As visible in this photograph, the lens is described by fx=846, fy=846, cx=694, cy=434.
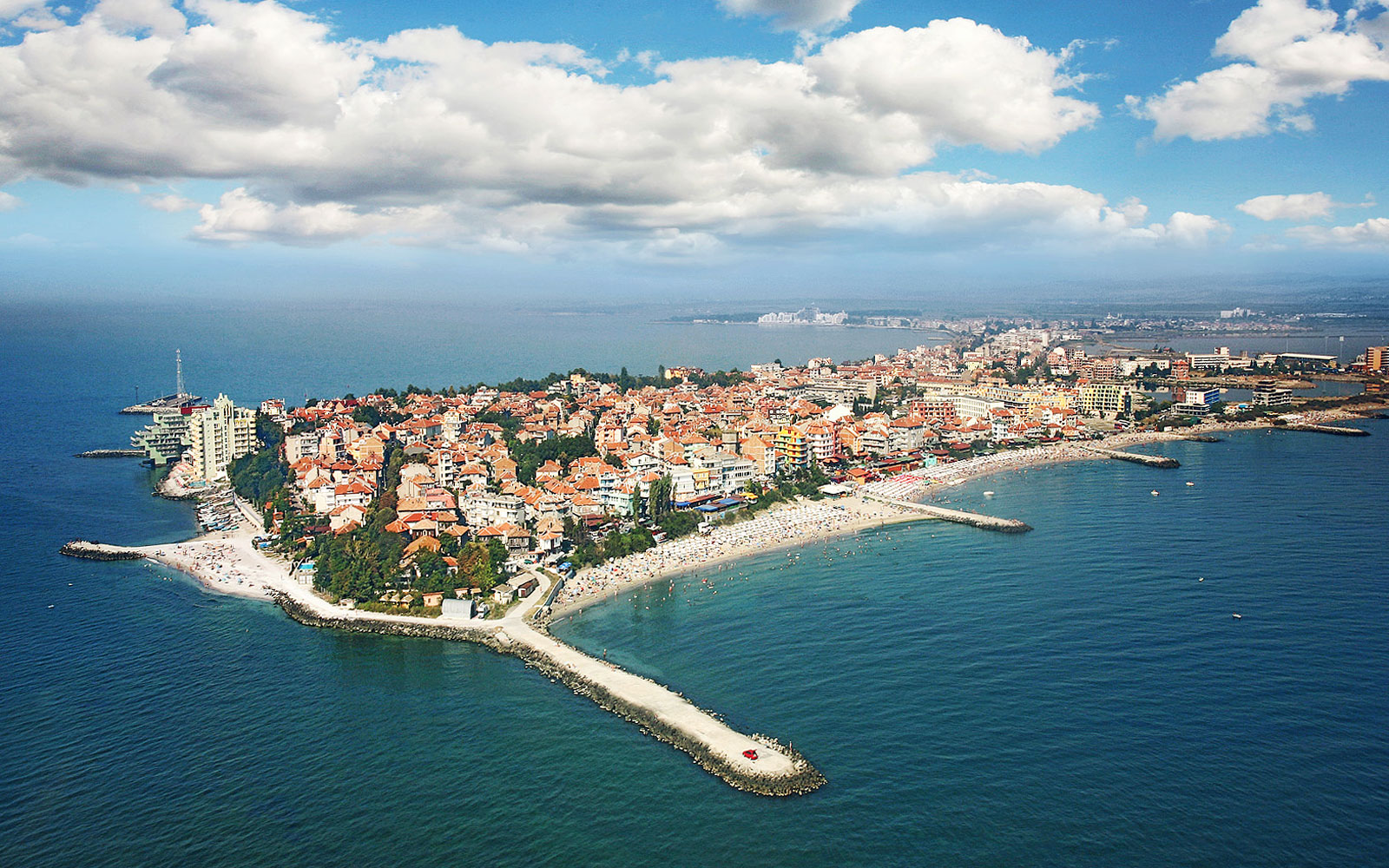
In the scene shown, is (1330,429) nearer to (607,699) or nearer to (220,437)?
(607,699)

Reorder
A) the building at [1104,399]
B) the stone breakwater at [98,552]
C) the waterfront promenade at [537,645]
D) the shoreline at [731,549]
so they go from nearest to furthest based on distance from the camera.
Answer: the waterfront promenade at [537,645] → the shoreline at [731,549] → the stone breakwater at [98,552] → the building at [1104,399]

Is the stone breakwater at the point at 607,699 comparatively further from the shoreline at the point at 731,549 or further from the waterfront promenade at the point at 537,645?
the shoreline at the point at 731,549

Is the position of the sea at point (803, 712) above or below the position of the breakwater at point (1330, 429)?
below

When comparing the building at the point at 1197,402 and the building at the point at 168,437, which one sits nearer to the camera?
the building at the point at 168,437

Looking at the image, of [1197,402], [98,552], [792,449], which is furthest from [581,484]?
[1197,402]

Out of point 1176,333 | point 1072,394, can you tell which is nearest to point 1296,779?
point 1072,394

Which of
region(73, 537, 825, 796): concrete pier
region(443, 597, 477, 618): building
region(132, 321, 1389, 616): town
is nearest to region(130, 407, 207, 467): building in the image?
region(132, 321, 1389, 616): town

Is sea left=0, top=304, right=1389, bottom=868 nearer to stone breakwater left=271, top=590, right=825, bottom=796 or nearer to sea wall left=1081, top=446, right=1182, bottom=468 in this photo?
stone breakwater left=271, top=590, right=825, bottom=796

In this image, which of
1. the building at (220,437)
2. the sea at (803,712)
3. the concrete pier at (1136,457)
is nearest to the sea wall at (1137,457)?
the concrete pier at (1136,457)
